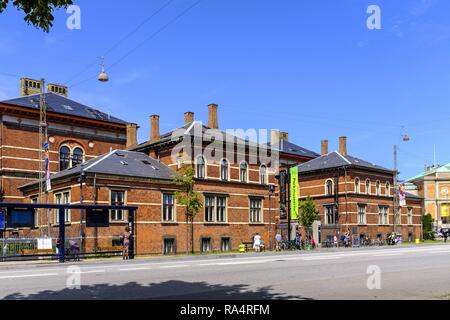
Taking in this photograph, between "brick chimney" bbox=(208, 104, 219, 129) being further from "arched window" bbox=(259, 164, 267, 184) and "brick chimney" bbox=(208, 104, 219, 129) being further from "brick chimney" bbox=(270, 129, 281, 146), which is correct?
"brick chimney" bbox=(270, 129, 281, 146)

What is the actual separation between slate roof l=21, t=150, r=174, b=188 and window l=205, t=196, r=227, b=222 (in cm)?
412

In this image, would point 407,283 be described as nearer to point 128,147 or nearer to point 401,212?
point 128,147

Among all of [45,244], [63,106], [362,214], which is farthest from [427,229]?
[45,244]

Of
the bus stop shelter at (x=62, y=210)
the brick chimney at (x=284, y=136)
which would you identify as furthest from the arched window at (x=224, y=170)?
the brick chimney at (x=284, y=136)

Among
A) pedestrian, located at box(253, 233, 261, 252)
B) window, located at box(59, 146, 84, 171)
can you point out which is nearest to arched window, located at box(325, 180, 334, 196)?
pedestrian, located at box(253, 233, 261, 252)

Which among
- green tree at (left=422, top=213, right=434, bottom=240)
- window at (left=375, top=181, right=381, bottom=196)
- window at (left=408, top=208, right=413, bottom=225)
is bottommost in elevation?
green tree at (left=422, top=213, right=434, bottom=240)

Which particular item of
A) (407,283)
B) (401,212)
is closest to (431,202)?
(401,212)

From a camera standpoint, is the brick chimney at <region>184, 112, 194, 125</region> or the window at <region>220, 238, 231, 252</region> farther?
the brick chimney at <region>184, 112, 194, 125</region>

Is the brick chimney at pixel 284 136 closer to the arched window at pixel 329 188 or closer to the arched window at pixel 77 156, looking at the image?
the arched window at pixel 329 188

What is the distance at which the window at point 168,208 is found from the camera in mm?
40469

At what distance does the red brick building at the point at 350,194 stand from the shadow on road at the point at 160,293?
44.1 metres

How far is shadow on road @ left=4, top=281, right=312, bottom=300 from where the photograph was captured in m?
10.8

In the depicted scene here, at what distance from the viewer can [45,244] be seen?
2881cm

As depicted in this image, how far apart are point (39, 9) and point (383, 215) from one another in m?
57.0
